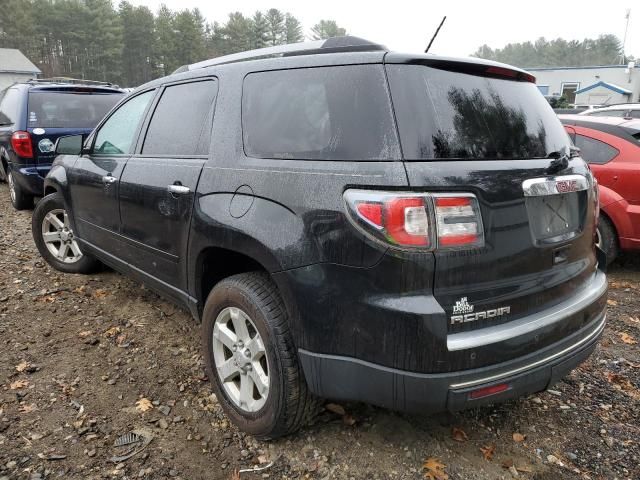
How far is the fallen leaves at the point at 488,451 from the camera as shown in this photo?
2.37 metres

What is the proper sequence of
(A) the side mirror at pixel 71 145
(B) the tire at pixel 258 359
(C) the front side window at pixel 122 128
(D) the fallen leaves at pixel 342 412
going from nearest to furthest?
(B) the tire at pixel 258 359
(D) the fallen leaves at pixel 342 412
(C) the front side window at pixel 122 128
(A) the side mirror at pixel 71 145

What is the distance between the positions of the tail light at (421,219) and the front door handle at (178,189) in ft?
4.10

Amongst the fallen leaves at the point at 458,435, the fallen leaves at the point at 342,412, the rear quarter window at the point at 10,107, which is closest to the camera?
the fallen leaves at the point at 458,435

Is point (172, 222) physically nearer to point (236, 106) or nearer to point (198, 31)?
point (236, 106)

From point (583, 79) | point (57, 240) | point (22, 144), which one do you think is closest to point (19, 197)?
point (22, 144)

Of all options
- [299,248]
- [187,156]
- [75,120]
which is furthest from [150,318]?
[75,120]

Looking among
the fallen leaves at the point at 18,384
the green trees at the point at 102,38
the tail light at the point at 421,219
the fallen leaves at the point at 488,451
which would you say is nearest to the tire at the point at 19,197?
the fallen leaves at the point at 18,384

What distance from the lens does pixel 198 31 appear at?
6419 cm

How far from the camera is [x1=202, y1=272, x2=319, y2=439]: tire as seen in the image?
2164 mm

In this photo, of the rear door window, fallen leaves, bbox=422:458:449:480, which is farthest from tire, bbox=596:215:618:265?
the rear door window

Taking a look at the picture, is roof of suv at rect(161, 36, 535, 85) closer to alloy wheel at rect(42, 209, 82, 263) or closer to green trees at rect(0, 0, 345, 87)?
alloy wheel at rect(42, 209, 82, 263)

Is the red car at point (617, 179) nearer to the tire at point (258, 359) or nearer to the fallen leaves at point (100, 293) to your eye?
the tire at point (258, 359)

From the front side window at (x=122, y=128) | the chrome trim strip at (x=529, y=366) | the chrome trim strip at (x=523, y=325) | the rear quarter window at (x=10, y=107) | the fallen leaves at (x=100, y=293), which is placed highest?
the rear quarter window at (x=10, y=107)

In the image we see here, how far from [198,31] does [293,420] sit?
70042mm
